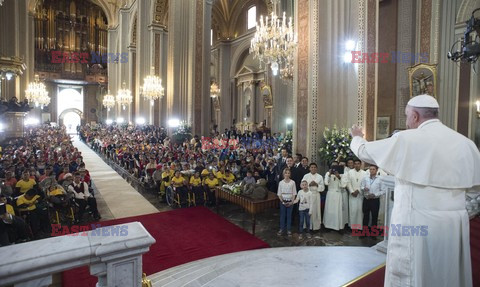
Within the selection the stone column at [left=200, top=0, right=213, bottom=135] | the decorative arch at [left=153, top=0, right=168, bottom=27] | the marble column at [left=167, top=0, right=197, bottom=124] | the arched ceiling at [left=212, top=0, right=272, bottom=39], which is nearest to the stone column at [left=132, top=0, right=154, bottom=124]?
the decorative arch at [left=153, top=0, right=168, bottom=27]

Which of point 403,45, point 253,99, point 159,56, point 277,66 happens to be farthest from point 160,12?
point 403,45

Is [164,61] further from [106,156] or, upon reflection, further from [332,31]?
[332,31]

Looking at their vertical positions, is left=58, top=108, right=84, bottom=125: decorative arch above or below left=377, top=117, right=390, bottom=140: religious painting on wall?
above

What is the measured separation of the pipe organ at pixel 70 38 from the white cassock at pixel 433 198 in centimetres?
4332

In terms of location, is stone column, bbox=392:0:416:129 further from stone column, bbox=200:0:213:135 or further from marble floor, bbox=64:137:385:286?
stone column, bbox=200:0:213:135

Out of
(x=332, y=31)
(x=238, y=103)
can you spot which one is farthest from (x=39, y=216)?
(x=238, y=103)

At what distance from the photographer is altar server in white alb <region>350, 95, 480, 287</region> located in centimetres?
227

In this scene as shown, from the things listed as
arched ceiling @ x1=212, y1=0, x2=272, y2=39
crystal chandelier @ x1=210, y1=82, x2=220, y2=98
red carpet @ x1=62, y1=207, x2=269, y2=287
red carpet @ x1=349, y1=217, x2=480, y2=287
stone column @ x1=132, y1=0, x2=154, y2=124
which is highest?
arched ceiling @ x1=212, y1=0, x2=272, y2=39

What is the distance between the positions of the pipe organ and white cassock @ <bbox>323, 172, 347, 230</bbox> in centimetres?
4054

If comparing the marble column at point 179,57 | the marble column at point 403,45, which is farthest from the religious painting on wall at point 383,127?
the marble column at point 179,57

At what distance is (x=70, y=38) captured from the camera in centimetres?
4009

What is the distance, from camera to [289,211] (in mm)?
6605

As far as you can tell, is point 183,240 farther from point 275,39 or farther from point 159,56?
point 159,56

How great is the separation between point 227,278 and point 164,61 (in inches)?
835
